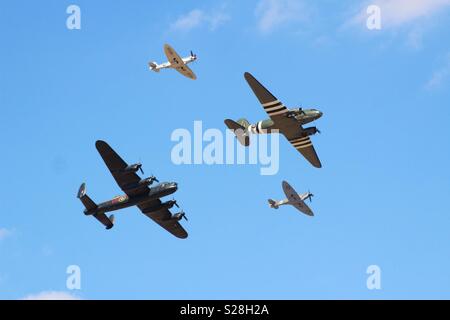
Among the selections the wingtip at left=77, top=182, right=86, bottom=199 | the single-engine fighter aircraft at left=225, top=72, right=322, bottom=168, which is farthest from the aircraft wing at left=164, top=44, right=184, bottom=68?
the wingtip at left=77, top=182, right=86, bottom=199

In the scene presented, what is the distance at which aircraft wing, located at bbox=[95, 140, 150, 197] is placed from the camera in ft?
216

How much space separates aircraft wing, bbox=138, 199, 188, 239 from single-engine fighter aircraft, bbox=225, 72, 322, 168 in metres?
10.6

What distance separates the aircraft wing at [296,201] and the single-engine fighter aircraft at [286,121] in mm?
8766

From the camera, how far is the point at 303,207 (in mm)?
82250

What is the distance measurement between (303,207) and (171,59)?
2117 cm

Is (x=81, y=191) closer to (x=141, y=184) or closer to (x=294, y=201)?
(x=141, y=184)

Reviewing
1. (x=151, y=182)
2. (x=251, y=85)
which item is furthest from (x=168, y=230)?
(x=251, y=85)

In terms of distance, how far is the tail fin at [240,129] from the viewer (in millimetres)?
73750

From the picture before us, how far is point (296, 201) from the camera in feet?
269

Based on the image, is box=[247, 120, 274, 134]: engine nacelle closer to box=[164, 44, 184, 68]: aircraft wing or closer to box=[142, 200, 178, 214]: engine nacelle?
box=[142, 200, 178, 214]: engine nacelle

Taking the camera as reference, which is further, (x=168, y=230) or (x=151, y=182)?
(x=168, y=230)

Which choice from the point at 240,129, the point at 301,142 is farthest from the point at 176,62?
the point at 301,142
